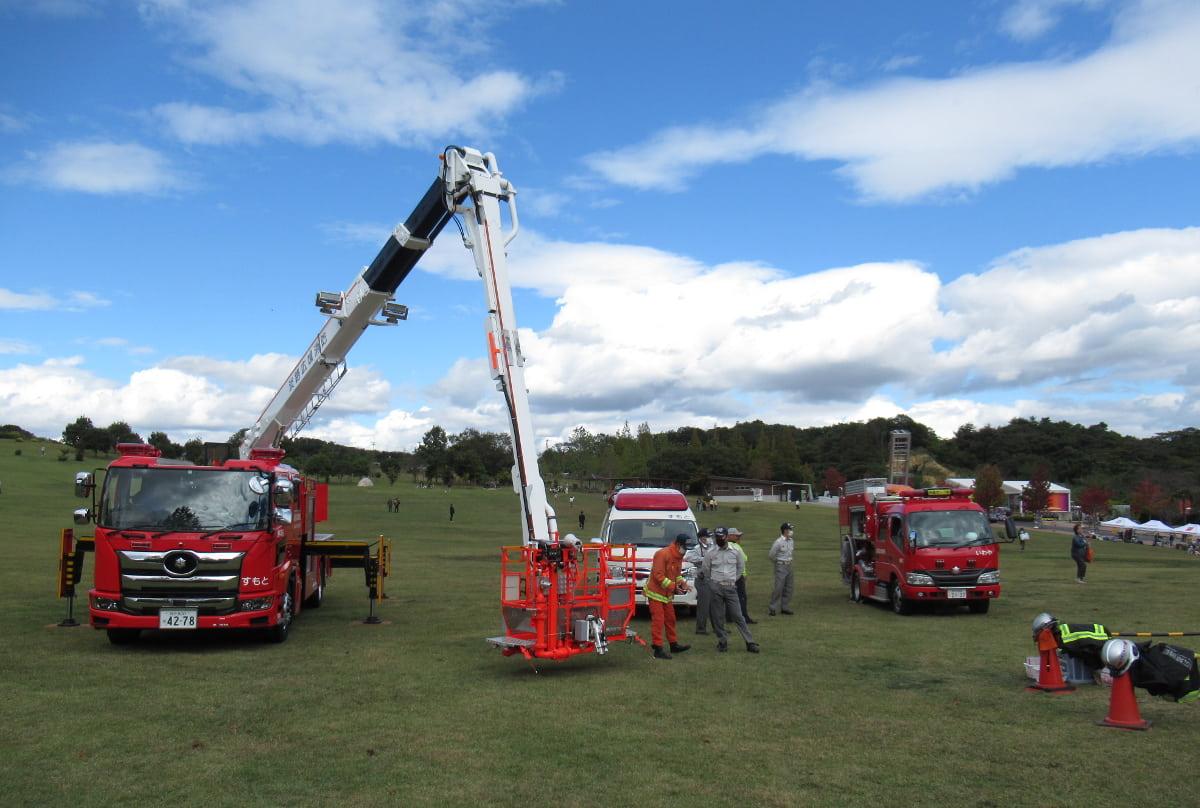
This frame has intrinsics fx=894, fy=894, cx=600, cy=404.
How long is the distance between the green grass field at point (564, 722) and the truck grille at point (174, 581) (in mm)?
726

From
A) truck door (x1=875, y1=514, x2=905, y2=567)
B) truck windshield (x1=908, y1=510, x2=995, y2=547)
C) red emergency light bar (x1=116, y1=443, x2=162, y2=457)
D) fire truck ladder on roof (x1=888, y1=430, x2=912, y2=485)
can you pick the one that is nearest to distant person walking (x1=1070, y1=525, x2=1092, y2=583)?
fire truck ladder on roof (x1=888, y1=430, x2=912, y2=485)

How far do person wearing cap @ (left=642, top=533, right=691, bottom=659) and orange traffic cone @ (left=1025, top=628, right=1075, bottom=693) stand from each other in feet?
13.5

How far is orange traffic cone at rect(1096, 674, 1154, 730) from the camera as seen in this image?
25.7ft

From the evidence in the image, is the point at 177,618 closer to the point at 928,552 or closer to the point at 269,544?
the point at 269,544

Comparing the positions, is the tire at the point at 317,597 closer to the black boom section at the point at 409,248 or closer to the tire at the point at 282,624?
the tire at the point at 282,624

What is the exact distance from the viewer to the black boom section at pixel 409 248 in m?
13.9

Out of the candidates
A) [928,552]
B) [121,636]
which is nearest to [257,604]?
[121,636]

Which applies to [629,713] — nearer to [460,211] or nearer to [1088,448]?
[460,211]

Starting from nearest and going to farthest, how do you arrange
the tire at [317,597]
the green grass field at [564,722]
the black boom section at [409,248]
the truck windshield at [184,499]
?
the green grass field at [564,722] < the truck windshield at [184,499] < the black boom section at [409,248] < the tire at [317,597]

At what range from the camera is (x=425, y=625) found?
14922mm

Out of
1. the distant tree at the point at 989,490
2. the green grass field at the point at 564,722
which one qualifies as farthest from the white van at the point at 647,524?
the distant tree at the point at 989,490

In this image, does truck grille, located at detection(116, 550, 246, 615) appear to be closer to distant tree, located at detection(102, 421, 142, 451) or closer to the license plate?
the license plate

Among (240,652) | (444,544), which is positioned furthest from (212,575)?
(444,544)

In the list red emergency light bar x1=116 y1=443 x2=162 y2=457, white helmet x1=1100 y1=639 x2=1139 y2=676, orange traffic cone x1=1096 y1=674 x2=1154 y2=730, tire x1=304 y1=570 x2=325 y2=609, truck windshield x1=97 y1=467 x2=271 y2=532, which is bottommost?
tire x1=304 y1=570 x2=325 y2=609
